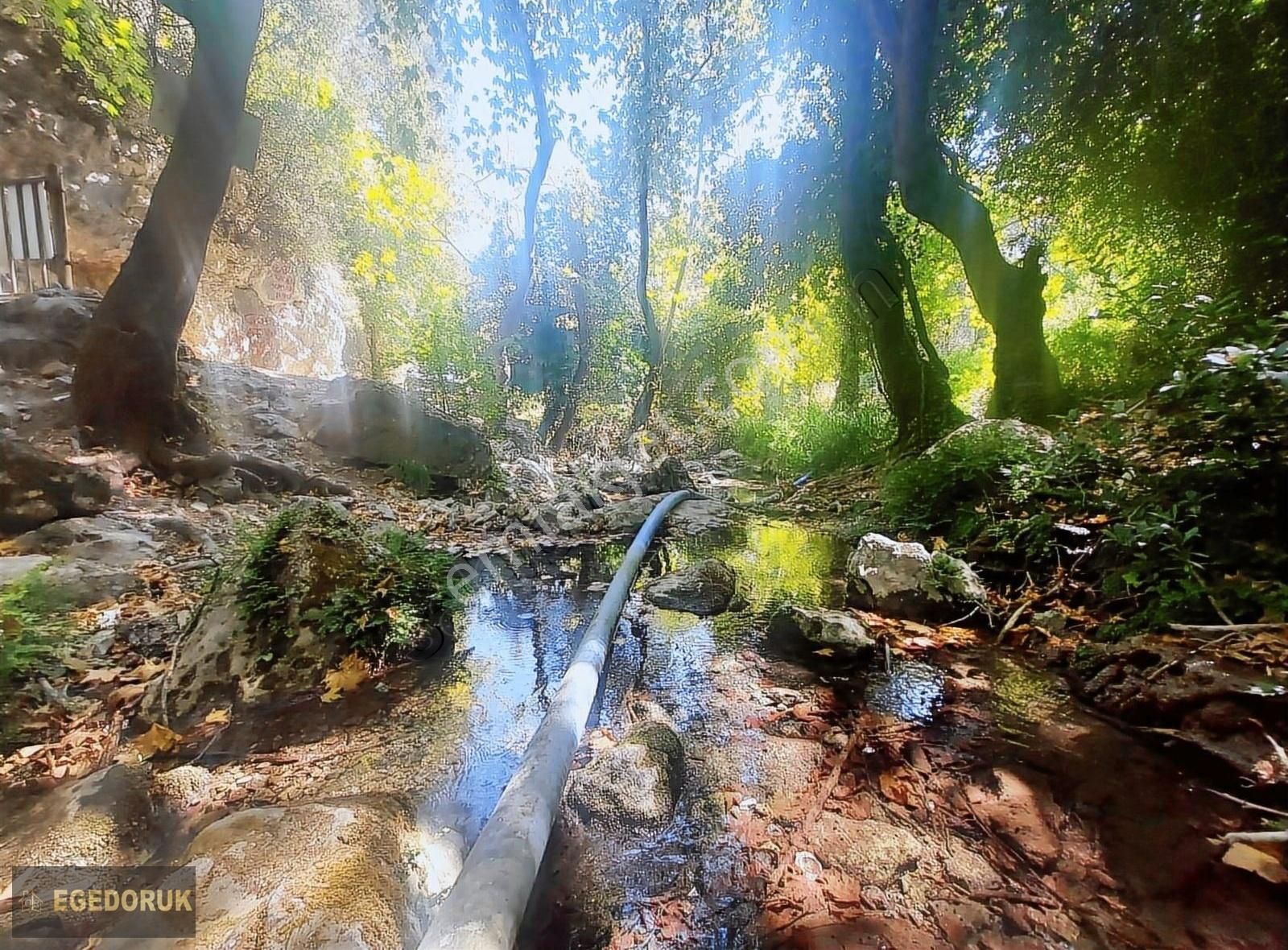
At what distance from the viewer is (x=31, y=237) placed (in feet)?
21.2

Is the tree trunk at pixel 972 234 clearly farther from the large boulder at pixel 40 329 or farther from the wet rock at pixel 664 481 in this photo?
the large boulder at pixel 40 329

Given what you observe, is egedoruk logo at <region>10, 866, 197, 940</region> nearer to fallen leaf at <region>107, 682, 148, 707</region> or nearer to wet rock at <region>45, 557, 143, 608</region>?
fallen leaf at <region>107, 682, 148, 707</region>

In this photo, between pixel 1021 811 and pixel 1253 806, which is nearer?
pixel 1253 806

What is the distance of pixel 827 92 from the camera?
6.38m

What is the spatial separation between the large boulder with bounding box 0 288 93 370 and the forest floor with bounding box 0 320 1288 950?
3.11 metres

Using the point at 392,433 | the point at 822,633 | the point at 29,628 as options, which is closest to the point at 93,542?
the point at 29,628

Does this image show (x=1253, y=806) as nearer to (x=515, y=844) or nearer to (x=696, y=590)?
(x=515, y=844)

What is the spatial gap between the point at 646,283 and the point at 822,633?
1082 cm

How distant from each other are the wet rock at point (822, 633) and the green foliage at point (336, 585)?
6.10ft

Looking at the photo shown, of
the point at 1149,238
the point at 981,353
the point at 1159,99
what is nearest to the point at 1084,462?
the point at 1149,238

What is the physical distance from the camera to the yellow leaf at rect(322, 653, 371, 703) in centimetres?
206

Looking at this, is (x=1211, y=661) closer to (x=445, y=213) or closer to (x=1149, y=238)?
(x=1149, y=238)

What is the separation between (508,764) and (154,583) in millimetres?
2820

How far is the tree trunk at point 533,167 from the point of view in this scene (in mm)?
6461
